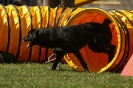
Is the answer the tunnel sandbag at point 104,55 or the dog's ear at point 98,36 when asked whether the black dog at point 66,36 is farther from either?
the tunnel sandbag at point 104,55

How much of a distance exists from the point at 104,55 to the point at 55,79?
3149 millimetres

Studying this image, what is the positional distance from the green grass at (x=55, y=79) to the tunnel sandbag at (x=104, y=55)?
0.51 m

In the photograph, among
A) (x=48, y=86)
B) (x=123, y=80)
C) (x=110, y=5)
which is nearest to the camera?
(x=48, y=86)

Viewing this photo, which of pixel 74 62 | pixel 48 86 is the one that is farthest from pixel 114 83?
pixel 74 62

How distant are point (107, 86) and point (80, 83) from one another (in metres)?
0.42

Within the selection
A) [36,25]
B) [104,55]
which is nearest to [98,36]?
[104,55]

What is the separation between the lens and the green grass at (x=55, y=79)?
676cm

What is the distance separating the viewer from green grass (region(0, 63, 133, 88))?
22.2 ft

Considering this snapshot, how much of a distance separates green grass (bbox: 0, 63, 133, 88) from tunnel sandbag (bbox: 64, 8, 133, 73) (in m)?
0.51

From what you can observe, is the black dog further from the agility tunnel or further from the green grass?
the agility tunnel

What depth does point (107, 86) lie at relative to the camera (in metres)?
6.75

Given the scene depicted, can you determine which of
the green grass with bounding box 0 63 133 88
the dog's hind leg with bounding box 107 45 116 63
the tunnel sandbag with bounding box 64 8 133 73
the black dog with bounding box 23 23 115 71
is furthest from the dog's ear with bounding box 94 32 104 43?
the green grass with bounding box 0 63 133 88

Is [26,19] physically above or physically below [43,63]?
above

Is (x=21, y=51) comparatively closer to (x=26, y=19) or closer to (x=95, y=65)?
(x=26, y=19)
